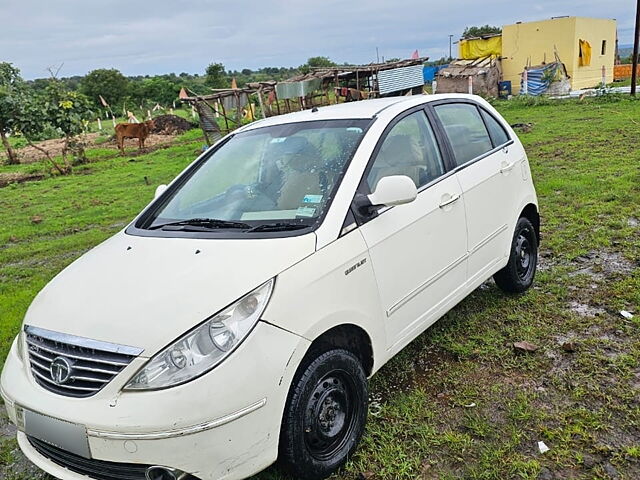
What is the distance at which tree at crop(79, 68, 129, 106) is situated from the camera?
1811 inches

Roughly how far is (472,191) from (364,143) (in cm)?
97

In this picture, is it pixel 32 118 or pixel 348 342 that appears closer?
pixel 348 342

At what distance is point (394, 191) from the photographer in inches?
105

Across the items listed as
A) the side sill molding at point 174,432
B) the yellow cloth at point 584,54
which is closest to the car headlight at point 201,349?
the side sill molding at point 174,432

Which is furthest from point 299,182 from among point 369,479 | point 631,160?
point 631,160

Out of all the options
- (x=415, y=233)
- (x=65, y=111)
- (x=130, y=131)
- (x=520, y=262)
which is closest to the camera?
(x=415, y=233)

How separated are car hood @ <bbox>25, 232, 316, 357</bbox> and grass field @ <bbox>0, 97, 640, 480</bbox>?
100 centimetres

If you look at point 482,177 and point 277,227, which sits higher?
point 277,227

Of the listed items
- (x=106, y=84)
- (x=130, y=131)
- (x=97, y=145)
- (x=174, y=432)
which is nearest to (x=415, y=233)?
(x=174, y=432)

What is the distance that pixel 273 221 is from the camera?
2.71 m

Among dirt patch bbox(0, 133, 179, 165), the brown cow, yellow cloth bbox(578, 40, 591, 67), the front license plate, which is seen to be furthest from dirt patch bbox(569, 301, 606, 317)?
yellow cloth bbox(578, 40, 591, 67)

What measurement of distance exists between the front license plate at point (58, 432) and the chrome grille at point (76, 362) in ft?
0.38

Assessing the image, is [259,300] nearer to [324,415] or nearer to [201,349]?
[201,349]

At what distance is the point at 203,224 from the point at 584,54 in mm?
30737
